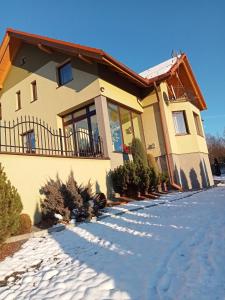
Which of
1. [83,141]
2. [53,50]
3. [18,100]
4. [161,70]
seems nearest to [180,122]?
[161,70]

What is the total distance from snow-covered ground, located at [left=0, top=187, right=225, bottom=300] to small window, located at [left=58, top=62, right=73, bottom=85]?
8.95 meters

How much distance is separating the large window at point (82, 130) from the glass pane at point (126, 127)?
5.46 ft

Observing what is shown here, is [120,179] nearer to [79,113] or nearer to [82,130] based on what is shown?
[82,130]

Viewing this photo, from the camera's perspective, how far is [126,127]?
13258 mm

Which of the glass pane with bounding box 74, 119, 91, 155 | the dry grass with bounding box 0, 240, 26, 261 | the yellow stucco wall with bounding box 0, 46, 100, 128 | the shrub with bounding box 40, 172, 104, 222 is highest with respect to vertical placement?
the yellow stucco wall with bounding box 0, 46, 100, 128

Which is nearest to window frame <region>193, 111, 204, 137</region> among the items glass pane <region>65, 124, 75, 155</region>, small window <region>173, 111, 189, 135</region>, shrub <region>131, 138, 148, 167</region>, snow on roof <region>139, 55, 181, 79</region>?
small window <region>173, 111, 189, 135</region>

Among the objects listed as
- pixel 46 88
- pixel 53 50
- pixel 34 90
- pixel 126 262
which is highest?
pixel 53 50

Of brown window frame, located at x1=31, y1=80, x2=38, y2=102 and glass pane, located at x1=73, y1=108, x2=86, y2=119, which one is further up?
brown window frame, located at x1=31, y1=80, x2=38, y2=102

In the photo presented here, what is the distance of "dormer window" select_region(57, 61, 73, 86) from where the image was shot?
43.0ft

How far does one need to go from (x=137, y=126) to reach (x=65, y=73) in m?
4.48

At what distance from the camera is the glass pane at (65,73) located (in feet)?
43.0

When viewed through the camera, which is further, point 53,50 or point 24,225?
point 53,50

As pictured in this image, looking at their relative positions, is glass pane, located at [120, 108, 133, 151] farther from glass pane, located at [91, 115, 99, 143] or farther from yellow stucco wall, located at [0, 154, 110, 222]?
yellow stucco wall, located at [0, 154, 110, 222]

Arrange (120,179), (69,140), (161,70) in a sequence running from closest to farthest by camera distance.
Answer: (120,179) → (69,140) → (161,70)
